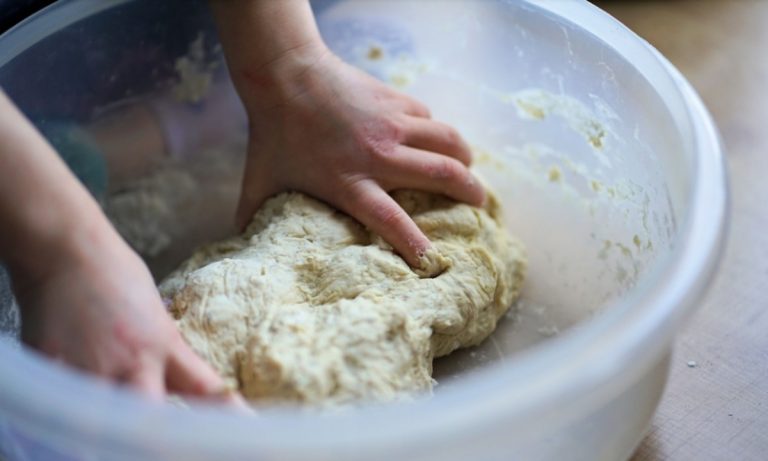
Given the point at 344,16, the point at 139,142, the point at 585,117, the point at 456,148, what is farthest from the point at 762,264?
the point at 139,142

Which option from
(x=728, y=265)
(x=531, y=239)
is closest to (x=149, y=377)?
(x=531, y=239)

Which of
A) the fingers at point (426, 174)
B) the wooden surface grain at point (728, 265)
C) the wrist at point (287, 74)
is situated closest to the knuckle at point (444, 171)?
the fingers at point (426, 174)

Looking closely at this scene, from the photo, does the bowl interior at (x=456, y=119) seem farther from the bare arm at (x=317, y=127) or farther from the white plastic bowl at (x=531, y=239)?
the bare arm at (x=317, y=127)

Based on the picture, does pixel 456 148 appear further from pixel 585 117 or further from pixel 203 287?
pixel 203 287

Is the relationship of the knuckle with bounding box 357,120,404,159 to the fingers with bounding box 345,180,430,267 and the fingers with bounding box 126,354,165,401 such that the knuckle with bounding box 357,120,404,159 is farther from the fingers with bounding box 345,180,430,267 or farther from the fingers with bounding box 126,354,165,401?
the fingers with bounding box 126,354,165,401

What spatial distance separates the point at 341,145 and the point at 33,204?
12.6 inches

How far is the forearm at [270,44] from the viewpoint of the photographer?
2.77 ft

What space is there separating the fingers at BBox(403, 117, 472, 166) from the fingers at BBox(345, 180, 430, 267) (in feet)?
0.25

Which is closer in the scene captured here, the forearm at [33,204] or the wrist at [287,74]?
the forearm at [33,204]

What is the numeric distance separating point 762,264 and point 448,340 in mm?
392

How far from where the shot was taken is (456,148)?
2.89 ft

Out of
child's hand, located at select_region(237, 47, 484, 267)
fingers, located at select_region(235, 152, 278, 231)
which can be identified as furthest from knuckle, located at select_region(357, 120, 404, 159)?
fingers, located at select_region(235, 152, 278, 231)

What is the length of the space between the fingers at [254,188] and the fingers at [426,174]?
116 millimetres

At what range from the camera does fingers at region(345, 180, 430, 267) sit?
771 mm
